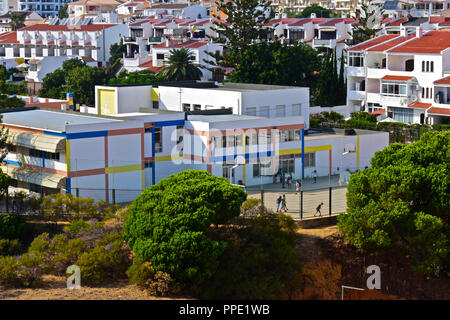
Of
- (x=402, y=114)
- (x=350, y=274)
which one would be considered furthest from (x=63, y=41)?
(x=350, y=274)

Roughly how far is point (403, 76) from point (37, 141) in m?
30.5

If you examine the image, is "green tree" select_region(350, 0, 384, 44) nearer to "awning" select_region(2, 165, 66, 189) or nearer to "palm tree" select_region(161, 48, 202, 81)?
"palm tree" select_region(161, 48, 202, 81)

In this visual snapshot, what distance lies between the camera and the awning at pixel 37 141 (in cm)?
3400

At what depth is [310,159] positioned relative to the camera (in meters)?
40.1

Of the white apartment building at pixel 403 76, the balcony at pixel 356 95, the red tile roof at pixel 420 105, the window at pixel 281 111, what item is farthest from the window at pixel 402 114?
the window at pixel 281 111

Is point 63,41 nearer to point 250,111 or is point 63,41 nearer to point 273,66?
point 273,66

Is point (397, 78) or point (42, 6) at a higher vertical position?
point (42, 6)

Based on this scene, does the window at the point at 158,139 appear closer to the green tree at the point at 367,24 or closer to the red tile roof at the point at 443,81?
the red tile roof at the point at 443,81

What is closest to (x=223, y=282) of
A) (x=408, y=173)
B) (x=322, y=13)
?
(x=408, y=173)

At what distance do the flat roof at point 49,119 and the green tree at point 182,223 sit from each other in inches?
295

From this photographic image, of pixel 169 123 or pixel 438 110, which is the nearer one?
pixel 169 123

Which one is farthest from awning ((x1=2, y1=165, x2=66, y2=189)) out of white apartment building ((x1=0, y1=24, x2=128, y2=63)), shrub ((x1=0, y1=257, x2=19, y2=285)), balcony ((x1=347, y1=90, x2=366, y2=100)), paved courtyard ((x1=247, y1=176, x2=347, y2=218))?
white apartment building ((x1=0, y1=24, x2=128, y2=63))

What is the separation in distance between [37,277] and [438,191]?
13406mm

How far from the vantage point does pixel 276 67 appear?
A: 58.4m
